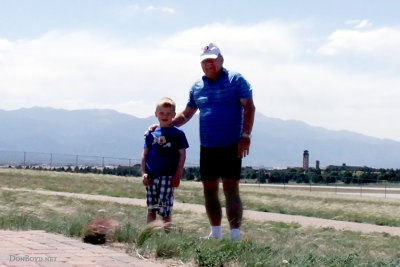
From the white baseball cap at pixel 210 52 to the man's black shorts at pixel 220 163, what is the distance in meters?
0.83

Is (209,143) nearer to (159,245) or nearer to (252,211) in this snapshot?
(159,245)

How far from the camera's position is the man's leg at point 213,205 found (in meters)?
7.01

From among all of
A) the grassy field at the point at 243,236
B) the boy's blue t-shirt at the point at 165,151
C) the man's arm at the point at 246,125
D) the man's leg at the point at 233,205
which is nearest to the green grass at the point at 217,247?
the grassy field at the point at 243,236

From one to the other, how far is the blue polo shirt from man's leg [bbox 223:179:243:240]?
365 mm

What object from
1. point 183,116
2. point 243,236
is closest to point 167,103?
point 183,116

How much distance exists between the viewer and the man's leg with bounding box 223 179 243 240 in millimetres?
6805

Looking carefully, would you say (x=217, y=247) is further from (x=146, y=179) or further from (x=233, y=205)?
(x=146, y=179)

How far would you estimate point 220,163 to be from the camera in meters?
6.83

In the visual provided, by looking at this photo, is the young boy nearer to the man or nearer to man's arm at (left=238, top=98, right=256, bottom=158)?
the man

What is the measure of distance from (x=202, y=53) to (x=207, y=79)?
25cm

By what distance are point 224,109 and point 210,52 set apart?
541 mm

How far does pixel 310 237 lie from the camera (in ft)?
29.6

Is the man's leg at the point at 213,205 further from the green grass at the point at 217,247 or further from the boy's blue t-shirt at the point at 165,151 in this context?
the boy's blue t-shirt at the point at 165,151

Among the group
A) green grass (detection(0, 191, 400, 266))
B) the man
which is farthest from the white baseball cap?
green grass (detection(0, 191, 400, 266))
